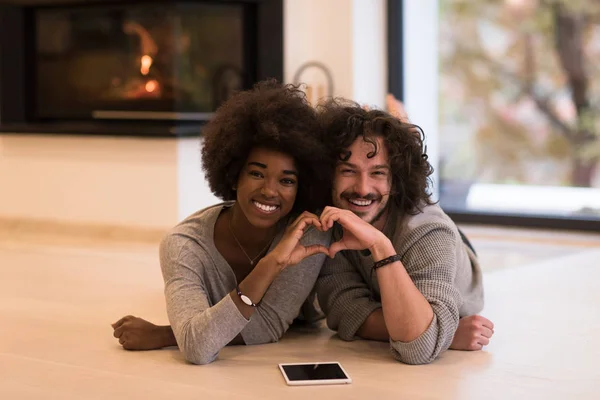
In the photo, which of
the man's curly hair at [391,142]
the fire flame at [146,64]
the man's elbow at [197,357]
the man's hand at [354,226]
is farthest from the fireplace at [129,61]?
the man's hand at [354,226]

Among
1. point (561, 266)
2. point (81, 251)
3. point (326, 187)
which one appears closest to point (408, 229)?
point (326, 187)

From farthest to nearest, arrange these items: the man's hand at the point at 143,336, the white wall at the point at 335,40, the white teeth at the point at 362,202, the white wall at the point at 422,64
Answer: the white wall at the point at 422,64 → the white wall at the point at 335,40 → the man's hand at the point at 143,336 → the white teeth at the point at 362,202

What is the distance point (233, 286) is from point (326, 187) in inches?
15.7

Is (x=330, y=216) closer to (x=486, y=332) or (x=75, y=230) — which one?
(x=486, y=332)

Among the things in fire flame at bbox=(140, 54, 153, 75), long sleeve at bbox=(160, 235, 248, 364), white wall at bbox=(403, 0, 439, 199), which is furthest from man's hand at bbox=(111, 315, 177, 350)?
white wall at bbox=(403, 0, 439, 199)

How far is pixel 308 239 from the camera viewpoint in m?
2.79

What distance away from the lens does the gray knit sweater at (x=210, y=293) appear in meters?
2.57

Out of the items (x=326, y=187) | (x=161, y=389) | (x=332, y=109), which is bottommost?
(x=161, y=389)

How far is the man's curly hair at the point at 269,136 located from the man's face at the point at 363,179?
0.18 feet

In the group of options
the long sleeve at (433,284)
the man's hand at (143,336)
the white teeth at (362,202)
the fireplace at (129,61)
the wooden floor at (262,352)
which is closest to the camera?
the wooden floor at (262,352)

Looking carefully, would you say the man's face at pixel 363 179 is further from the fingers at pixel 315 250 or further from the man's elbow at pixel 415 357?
the man's elbow at pixel 415 357

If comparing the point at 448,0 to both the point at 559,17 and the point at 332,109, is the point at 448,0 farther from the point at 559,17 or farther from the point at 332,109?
the point at 332,109

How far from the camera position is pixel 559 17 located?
17.6ft

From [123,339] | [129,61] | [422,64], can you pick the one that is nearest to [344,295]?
[123,339]
